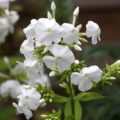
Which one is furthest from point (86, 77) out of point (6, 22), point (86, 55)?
point (6, 22)

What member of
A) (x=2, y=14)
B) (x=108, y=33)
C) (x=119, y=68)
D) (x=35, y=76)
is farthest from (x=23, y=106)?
(x=108, y=33)

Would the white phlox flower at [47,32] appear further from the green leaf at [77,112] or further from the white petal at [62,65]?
the green leaf at [77,112]

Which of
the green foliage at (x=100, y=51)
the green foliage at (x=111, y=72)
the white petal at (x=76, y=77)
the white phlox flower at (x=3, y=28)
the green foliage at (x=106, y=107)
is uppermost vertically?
the white petal at (x=76, y=77)

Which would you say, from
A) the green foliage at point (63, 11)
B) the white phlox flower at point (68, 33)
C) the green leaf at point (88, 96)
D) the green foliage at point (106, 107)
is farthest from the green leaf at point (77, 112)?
the green foliage at point (63, 11)

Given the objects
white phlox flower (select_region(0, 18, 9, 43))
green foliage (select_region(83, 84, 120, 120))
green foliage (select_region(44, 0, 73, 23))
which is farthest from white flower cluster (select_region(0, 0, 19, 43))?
green foliage (select_region(83, 84, 120, 120))

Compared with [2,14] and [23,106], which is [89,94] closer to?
[23,106]

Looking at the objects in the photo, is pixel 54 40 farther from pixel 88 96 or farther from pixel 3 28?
pixel 3 28
